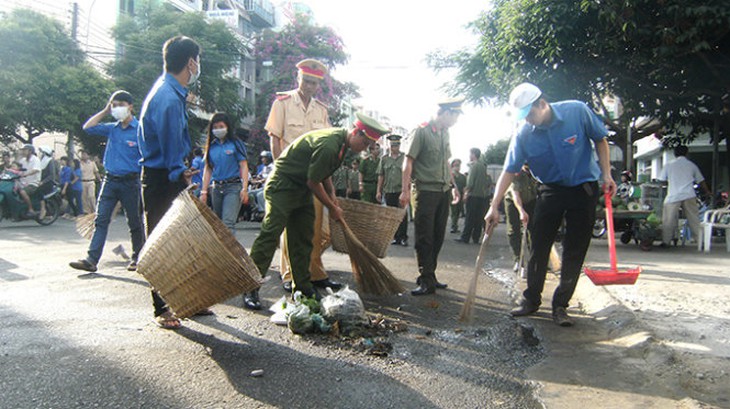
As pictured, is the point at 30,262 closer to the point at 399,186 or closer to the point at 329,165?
the point at 329,165

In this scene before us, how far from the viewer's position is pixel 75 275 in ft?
17.1

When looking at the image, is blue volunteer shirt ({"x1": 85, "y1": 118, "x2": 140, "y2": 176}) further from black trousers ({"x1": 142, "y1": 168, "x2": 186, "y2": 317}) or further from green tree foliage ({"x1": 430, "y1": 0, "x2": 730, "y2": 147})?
green tree foliage ({"x1": 430, "y1": 0, "x2": 730, "y2": 147})

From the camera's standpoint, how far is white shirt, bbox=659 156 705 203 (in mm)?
8820

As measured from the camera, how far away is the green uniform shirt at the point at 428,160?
5.11 meters

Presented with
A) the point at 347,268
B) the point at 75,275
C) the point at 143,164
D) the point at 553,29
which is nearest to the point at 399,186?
the point at 347,268

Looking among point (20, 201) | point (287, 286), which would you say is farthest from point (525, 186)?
point (20, 201)

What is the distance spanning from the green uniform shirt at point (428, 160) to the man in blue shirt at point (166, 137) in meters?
2.20

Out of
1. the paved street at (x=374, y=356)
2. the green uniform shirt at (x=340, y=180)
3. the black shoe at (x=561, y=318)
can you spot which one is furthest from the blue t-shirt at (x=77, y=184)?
the black shoe at (x=561, y=318)

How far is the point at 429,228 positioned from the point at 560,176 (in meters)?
1.44

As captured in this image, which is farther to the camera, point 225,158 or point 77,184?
point 77,184

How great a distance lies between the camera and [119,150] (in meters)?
5.48

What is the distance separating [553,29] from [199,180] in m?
6.87

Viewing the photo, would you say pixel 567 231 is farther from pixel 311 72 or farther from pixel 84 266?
pixel 84 266

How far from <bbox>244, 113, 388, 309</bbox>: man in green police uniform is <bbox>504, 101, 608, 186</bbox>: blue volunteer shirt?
1.15m
